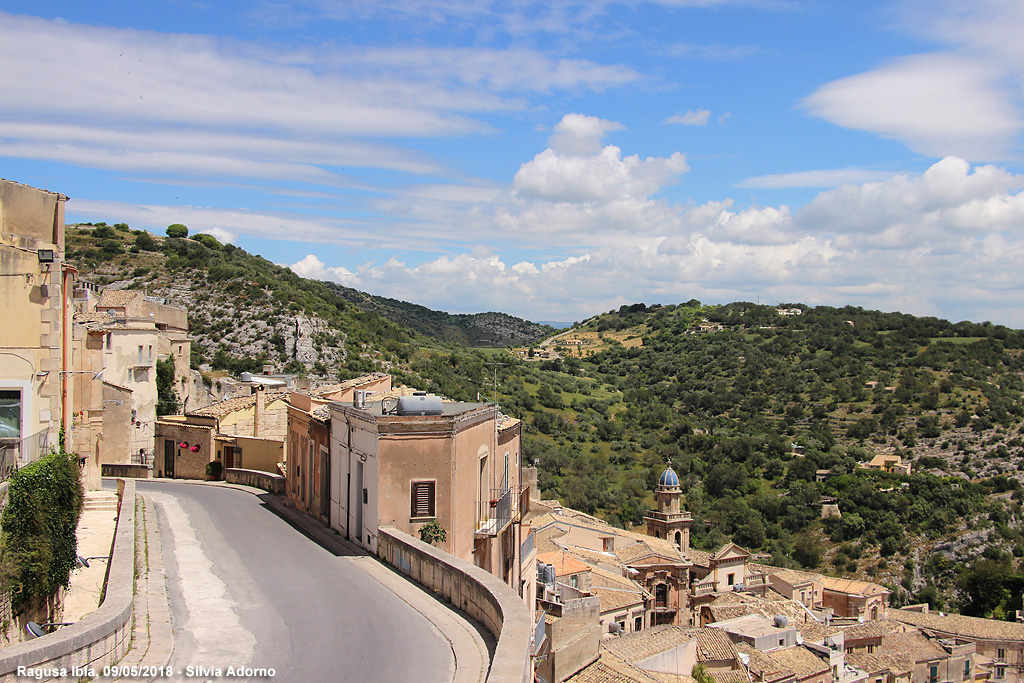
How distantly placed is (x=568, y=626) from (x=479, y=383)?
42.8 meters

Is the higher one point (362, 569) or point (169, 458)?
point (362, 569)

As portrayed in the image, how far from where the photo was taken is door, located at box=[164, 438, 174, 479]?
27750mm

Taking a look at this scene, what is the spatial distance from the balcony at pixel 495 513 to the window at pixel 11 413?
24.9 feet

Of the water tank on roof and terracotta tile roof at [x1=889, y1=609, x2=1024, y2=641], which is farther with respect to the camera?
terracotta tile roof at [x1=889, y1=609, x2=1024, y2=641]

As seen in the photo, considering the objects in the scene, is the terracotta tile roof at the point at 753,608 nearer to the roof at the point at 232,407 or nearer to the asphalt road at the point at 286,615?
the roof at the point at 232,407

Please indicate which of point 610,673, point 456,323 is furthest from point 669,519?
point 456,323

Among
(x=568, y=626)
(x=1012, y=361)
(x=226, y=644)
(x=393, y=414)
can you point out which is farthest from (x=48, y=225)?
(x=1012, y=361)

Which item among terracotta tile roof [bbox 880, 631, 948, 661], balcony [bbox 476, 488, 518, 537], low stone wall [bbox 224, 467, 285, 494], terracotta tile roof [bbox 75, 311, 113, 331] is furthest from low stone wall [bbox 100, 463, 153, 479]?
terracotta tile roof [bbox 880, 631, 948, 661]

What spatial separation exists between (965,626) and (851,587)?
618cm

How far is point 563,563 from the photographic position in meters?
30.9

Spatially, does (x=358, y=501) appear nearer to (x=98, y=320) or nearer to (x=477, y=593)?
(x=477, y=593)

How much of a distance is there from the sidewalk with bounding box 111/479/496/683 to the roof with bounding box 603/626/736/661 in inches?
492

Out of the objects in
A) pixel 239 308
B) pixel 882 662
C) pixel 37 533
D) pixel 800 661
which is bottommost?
pixel 882 662

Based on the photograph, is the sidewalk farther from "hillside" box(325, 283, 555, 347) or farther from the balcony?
"hillside" box(325, 283, 555, 347)
